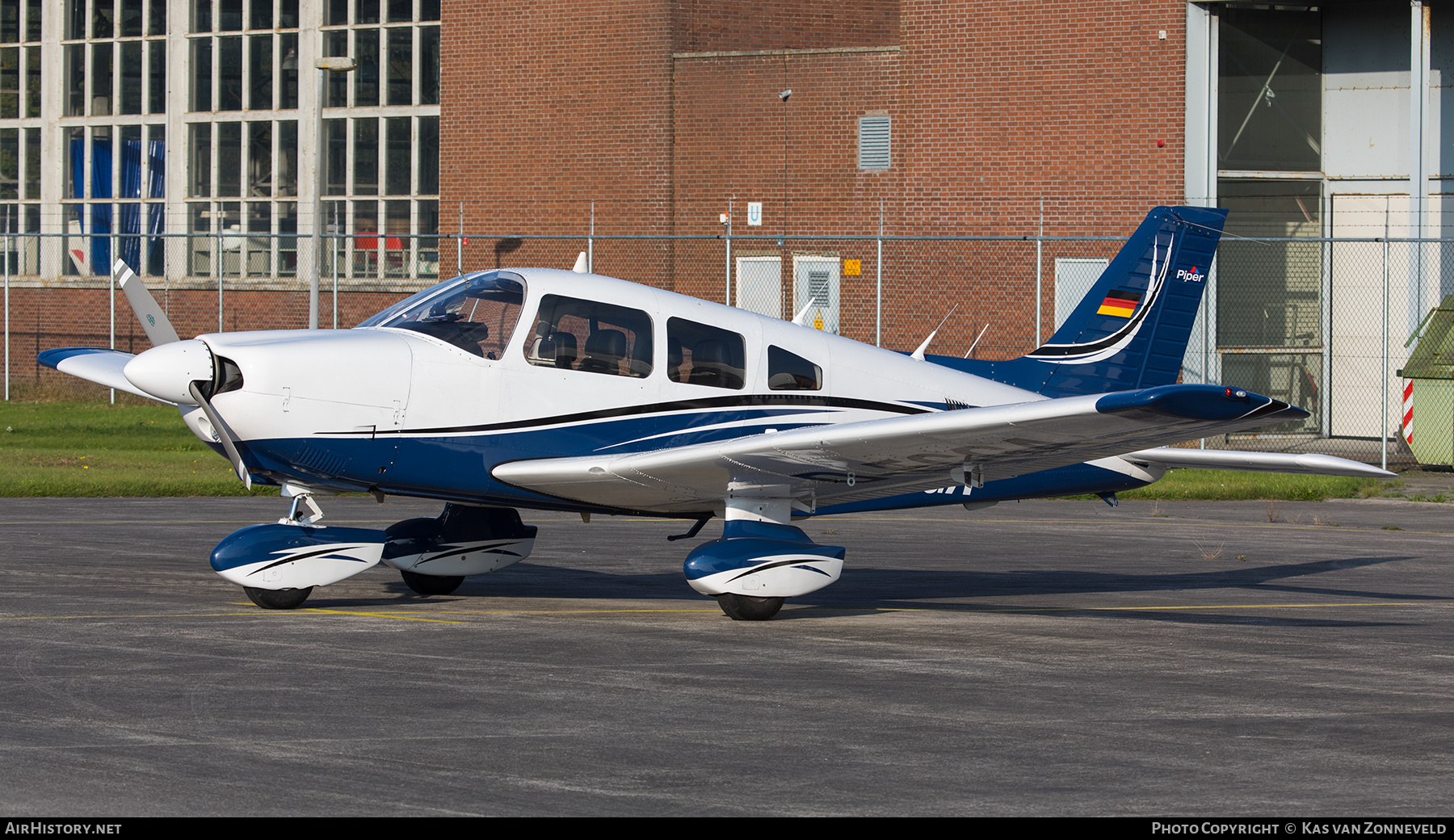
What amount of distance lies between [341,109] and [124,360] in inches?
907

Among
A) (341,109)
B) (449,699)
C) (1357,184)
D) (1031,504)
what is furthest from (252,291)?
(449,699)

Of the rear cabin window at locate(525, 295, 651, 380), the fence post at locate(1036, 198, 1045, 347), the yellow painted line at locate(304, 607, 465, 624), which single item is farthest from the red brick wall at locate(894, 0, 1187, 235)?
the yellow painted line at locate(304, 607, 465, 624)

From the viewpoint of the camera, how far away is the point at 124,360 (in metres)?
11.3

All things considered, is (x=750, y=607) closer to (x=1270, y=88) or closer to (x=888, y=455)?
(x=888, y=455)

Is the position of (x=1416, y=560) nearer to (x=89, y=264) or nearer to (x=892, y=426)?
(x=892, y=426)

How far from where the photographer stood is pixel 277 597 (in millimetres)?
9586

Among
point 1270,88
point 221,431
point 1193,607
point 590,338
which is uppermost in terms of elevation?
point 1270,88

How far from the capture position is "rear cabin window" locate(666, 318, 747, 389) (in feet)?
32.1

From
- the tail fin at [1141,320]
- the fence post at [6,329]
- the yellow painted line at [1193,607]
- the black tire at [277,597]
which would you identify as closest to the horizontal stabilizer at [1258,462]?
the tail fin at [1141,320]

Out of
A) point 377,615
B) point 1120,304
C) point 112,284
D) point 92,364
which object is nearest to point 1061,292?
point 1120,304

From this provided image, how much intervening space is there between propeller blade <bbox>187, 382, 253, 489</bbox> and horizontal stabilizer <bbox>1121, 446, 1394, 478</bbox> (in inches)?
231

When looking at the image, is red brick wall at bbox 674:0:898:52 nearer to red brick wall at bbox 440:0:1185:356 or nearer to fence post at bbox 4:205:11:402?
red brick wall at bbox 440:0:1185:356

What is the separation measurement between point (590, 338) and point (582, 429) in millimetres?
588

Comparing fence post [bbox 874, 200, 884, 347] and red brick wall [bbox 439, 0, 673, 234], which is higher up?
red brick wall [bbox 439, 0, 673, 234]
